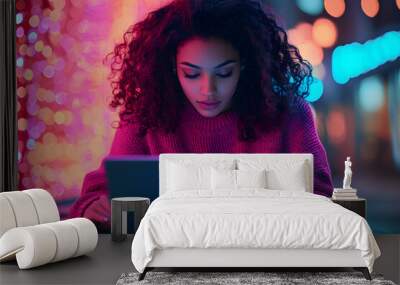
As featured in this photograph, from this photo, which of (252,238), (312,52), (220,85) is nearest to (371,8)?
(312,52)

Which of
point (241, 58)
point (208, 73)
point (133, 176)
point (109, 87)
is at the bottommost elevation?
point (133, 176)

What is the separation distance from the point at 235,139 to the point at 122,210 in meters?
1.52

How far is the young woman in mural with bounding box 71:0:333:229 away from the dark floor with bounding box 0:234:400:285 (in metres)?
1.57

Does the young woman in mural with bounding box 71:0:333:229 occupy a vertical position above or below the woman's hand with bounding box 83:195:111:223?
above

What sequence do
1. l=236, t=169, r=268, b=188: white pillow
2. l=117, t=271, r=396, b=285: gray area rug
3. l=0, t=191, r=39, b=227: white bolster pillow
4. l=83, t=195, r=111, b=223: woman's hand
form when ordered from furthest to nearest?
l=83, t=195, r=111, b=223: woman's hand
l=236, t=169, r=268, b=188: white pillow
l=0, t=191, r=39, b=227: white bolster pillow
l=117, t=271, r=396, b=285: gray area rug

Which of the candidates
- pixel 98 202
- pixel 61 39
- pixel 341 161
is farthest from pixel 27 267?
pixel 341 161

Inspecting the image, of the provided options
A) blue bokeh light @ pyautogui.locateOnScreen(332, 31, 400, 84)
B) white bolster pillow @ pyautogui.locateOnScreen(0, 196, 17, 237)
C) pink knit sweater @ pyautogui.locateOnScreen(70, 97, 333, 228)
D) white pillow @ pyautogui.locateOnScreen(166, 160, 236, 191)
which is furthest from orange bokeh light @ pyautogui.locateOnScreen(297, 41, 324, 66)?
white bolster pillow @ pyautogui.locateOnScreen(0, 196, 17, 237)

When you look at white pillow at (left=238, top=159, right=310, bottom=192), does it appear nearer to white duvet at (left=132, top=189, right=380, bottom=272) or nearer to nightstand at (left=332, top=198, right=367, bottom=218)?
nightstand at (left=332, top=198, right=367, bottom=218)

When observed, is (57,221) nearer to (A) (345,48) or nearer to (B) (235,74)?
(B) (235,74)

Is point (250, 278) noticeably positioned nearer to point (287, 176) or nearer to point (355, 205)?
point (287, 176)

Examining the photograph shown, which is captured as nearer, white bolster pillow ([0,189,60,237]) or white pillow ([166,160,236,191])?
white bolster pillow ([0,189,60,237])

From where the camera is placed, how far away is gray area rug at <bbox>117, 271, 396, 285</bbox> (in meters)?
4.65

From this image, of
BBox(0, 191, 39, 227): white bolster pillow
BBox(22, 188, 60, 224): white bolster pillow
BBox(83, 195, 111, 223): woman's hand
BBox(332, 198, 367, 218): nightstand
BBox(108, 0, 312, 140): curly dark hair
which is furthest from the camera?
BBox(83, 195, 111, 223): woman's hand

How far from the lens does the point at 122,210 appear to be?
6.46m
